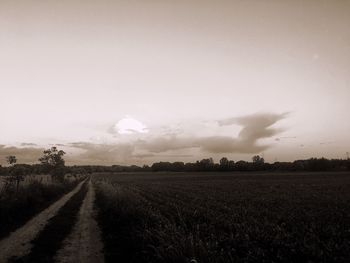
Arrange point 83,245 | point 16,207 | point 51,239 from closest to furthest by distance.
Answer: point 83,245, point 51,239, point 16,207

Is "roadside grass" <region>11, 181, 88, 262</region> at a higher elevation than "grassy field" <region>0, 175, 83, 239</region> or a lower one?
lower

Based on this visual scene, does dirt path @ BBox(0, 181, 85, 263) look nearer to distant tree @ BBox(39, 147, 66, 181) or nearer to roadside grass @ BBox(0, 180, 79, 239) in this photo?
roadside grass @ BBox(0, 180, 79, 239)

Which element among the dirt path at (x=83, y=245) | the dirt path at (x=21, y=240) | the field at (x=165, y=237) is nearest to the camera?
the field at (x=165, y=237)

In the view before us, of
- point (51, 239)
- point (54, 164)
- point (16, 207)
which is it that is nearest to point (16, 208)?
point (16, 207)

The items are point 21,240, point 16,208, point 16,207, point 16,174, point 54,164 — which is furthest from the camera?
point 54,164

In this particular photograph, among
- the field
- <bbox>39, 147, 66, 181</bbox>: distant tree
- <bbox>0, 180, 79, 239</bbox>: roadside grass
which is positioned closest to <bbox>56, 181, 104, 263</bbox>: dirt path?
the field

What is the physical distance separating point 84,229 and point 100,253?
5965mm

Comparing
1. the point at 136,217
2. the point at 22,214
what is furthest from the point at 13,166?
the point at 136,217

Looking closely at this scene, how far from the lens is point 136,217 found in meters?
17.3

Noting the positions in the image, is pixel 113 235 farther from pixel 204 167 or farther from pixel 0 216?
pixel 204 167

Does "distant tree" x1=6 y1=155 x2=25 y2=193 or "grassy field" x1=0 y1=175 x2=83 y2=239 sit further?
"distant tree" x1=6 y1=155 x2=25 y2=193

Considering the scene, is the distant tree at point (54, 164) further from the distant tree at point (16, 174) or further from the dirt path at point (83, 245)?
the dirt path at point (83, 245)

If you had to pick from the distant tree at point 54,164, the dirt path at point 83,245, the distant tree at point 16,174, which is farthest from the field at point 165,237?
the distant tree at point 54,164

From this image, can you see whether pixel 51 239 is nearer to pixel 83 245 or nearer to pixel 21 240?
pixel 21 240
